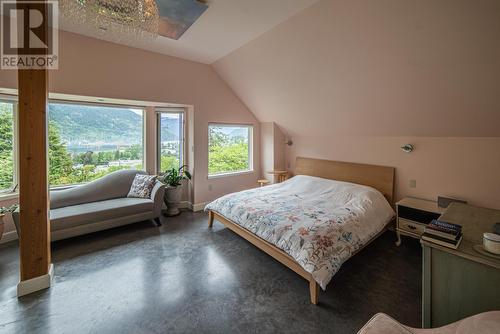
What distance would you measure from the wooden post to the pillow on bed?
5.36 ft

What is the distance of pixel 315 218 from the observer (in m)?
2.57

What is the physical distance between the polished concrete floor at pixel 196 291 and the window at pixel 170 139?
1879 mm

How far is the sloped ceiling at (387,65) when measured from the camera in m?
1.97

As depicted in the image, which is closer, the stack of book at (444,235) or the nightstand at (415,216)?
the stack of book at (444,235)

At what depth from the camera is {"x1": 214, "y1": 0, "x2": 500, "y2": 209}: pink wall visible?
2.02m

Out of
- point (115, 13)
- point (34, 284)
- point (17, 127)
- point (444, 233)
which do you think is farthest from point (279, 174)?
point (17, 127)

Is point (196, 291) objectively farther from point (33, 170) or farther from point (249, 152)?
point (249, 152)

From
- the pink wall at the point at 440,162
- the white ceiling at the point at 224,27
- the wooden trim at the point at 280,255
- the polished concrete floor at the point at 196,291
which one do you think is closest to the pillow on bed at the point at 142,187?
the polished concrete floor at the point at 196,291

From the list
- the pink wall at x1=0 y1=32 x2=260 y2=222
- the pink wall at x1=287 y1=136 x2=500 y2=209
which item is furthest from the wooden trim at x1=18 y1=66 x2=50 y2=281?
the pink wall at x1=287 y1=136 x2=500 y2=209

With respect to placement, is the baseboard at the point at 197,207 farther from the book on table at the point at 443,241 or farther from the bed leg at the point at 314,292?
the book on table at the point at 443,241

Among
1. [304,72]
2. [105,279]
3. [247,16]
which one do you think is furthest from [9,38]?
[304,72]

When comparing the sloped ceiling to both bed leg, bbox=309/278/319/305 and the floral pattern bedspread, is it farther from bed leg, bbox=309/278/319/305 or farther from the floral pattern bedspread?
bed leg, bbox=309/278/319/305

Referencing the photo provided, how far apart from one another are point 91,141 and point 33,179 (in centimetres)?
214

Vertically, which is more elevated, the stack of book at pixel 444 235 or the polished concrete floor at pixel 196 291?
the stack of book at pixel 444 235
